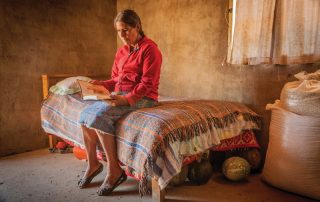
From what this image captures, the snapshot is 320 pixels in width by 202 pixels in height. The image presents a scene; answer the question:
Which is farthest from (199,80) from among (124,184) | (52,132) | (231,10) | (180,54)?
(52,132)

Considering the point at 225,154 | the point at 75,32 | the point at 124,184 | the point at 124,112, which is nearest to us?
the point at 124,112

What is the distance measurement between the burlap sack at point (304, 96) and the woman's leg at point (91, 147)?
163 centimetres

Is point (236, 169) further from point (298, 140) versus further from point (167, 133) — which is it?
point (167, 133)

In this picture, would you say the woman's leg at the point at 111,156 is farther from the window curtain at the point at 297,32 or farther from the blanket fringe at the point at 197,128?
the window curtain at the point at 297,32

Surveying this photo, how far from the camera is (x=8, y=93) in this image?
10.3 ft

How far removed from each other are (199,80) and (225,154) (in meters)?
1.00

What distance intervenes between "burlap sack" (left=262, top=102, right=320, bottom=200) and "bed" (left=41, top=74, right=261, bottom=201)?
0.38 m

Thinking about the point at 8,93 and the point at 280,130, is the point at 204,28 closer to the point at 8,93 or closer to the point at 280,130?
the point at 280,130

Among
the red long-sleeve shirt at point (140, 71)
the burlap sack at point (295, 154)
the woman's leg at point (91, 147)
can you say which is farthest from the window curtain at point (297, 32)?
the woman's leg at point (91, 147)

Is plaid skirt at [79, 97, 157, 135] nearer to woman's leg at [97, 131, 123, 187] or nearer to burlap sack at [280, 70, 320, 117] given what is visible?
woman's leg at [97, 131, 123, 187]

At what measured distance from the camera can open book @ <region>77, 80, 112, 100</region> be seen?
6.97ft

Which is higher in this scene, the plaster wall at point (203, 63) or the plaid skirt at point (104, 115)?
the plaster wall at point (203, 63)

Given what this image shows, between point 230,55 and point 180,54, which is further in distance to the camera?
point 180,54

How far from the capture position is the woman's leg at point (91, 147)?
225 cm
